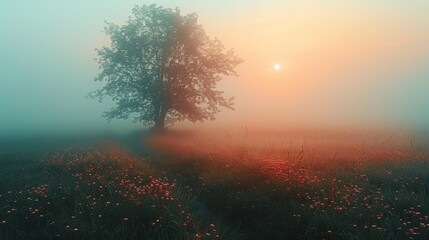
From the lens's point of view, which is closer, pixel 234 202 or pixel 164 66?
pixel 234 202

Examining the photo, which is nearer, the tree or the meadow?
the meadow

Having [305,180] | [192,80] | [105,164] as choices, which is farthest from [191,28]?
[305,180]

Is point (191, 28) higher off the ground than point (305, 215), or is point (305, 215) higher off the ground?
point (191, 28)

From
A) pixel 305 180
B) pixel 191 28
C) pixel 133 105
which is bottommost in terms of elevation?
pixel 305 180

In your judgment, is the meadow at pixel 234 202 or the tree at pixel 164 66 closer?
the meadow at pixel 234 202

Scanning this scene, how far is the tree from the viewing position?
3338cm

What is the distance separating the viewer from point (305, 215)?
8.77 m

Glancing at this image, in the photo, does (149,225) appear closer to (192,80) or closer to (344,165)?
(344,165)

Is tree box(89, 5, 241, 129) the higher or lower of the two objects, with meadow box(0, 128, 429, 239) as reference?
higher

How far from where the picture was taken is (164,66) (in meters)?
33.8

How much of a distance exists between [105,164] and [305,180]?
7.71 m

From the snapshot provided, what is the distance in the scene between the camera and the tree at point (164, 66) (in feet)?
109

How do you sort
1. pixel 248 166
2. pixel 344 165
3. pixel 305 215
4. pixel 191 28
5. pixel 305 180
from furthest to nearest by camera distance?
pixel 191 28 → pixel 344 165 → pixel 248 166 → pixel 305 180 → pixel 305 215

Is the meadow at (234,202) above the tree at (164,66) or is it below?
below
